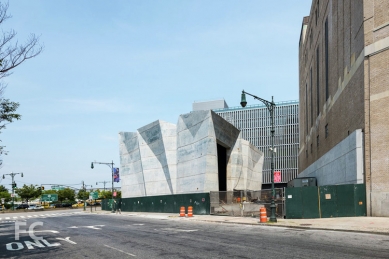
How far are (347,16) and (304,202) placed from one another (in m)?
18.1

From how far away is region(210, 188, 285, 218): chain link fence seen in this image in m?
34.3

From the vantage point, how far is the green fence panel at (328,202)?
92.8 ft

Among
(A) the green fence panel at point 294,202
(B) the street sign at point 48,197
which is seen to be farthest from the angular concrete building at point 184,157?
(B) the street sign at point 48,197

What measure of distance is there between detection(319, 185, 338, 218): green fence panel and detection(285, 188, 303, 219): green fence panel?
1550 millimetres

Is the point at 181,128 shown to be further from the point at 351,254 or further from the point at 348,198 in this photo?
the point at 351,254

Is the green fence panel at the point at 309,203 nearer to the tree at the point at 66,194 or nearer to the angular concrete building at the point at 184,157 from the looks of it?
the angular concrete building at the point at 184,157

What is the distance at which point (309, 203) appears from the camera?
28234 mm

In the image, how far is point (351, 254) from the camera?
40.9 feet

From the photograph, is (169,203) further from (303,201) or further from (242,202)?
(303,201)

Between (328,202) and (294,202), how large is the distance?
2488 millimetres

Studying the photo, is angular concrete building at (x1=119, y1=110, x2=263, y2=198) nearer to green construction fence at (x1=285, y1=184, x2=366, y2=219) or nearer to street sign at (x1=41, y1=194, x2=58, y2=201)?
green construction fence at (x1=285, y1=184, x2=366, y2=219)

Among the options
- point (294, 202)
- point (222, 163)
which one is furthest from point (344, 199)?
point (222, 163)

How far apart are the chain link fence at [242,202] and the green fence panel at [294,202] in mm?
2165

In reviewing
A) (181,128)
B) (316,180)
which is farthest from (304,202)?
(181,128)
